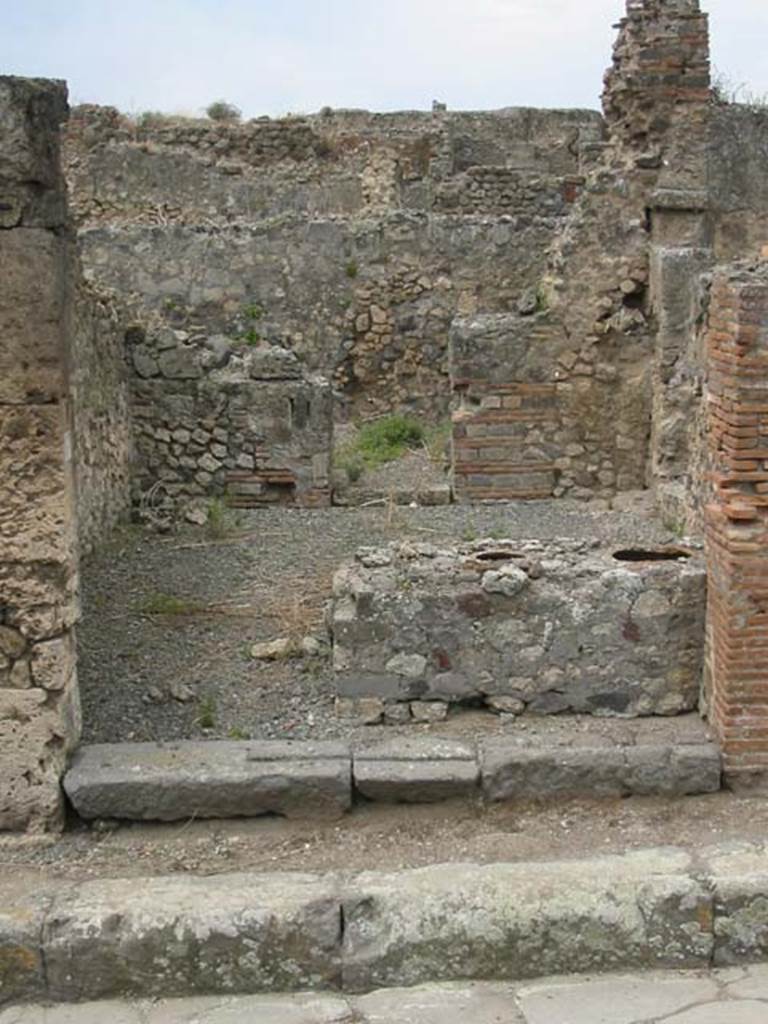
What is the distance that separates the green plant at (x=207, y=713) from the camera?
214 inches

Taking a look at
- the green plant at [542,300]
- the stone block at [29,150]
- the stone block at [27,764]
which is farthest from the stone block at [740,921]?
the green plant at [542,300]

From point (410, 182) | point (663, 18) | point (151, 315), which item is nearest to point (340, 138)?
point (410, 182)

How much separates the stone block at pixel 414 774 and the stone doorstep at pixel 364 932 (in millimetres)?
526

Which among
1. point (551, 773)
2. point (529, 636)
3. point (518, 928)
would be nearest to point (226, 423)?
point (529, 636)

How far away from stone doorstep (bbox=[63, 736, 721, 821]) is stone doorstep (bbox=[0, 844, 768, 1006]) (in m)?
0.48

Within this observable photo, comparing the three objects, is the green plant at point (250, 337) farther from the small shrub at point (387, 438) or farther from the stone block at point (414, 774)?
the stone block at point (414, 774)

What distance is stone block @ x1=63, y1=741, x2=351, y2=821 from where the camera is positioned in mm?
4910

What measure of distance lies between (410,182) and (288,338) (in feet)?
26.5

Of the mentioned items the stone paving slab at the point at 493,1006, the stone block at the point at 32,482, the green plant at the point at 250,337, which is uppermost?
the green plant at the point at 250,337

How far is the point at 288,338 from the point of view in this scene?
14242 mm

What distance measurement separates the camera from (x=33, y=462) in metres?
4.85

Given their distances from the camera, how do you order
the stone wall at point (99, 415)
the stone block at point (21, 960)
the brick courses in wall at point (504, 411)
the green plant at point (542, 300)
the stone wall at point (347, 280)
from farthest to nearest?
1. the stone wall at point (347, 280)
2. the green plant at point (542, 300)
3. the brick courses in wall at point (504, 411)
4. the stone wall at point (99, 415)
5. the stone block at point (21, 960)

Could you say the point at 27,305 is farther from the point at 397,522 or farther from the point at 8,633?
the point at 397,522

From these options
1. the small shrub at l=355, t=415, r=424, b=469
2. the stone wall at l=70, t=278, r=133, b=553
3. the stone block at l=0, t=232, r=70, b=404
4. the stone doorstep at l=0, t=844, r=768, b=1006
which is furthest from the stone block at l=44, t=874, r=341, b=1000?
the small shrub at l=355, t=415, r=424, b=469
